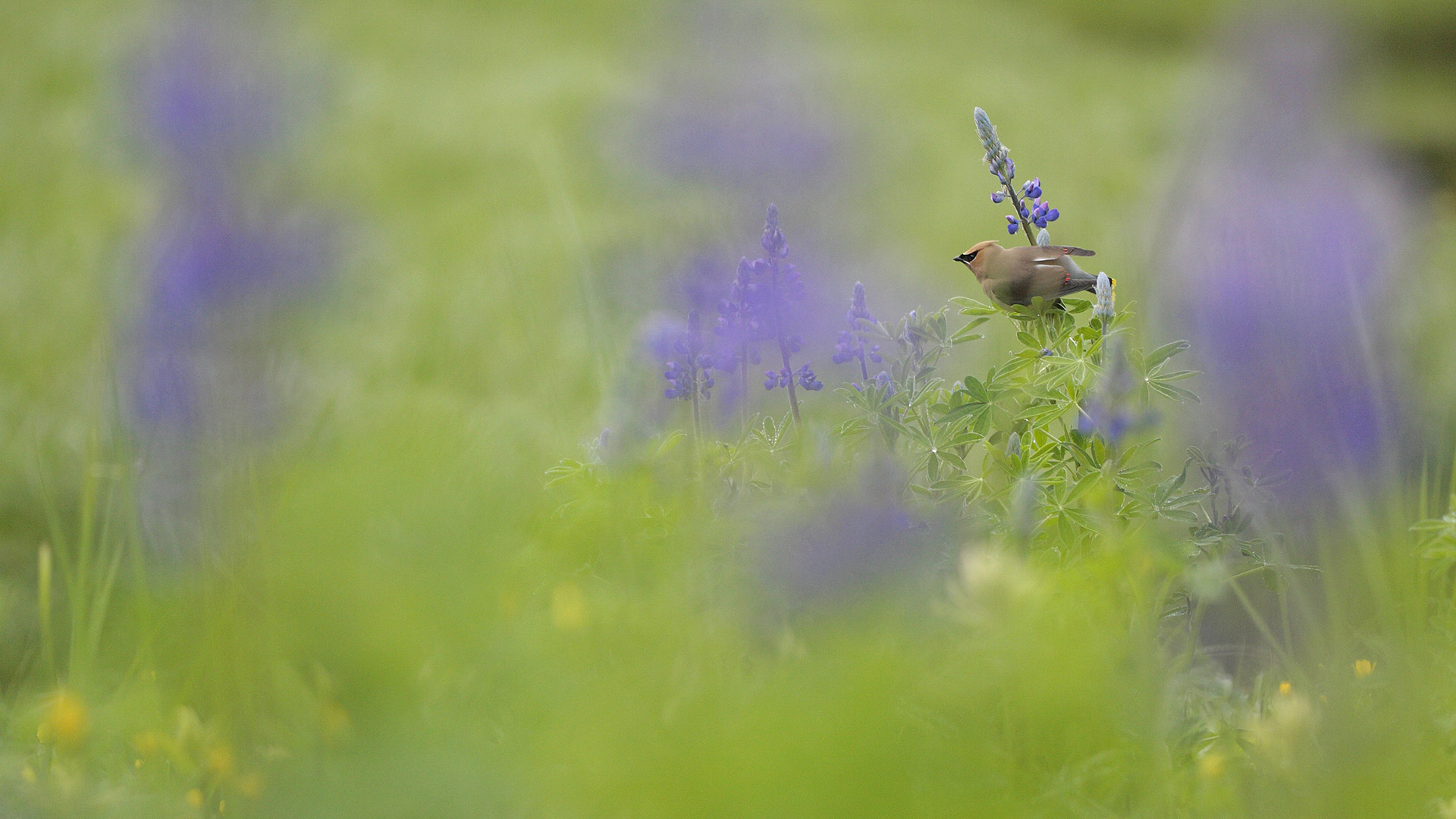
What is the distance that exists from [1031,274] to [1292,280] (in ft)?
0.76

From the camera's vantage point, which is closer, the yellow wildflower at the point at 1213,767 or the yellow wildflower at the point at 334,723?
the yellow wildflower at the point at 334,723

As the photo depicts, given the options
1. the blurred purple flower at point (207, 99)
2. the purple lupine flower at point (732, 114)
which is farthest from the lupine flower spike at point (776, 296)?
the purple lupine flower at point (732, 114)

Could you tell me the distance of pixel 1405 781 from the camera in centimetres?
19

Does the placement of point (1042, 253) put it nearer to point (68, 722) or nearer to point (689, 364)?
point (689, 364)

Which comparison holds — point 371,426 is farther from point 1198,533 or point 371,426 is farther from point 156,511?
point 1198,533

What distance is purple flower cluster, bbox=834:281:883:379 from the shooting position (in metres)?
0.52

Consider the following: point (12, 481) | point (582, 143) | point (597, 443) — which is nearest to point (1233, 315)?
point (597, 443)

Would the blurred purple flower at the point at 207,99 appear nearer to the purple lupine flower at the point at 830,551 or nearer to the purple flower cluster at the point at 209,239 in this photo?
the purple flower cluster at the point at 209,239

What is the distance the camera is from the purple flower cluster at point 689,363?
20.0 inches

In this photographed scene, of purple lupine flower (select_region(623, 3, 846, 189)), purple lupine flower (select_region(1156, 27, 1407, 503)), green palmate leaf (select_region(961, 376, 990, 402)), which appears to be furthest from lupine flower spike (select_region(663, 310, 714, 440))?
purple lupine flower (select_region(623, 3, 846, 189))

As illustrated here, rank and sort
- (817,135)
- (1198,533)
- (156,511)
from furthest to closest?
(817,135)
(1198,533)
(156,511)

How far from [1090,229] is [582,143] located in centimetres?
79

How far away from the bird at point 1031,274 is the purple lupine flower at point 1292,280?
2.2 inches

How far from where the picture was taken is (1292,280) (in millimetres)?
596
